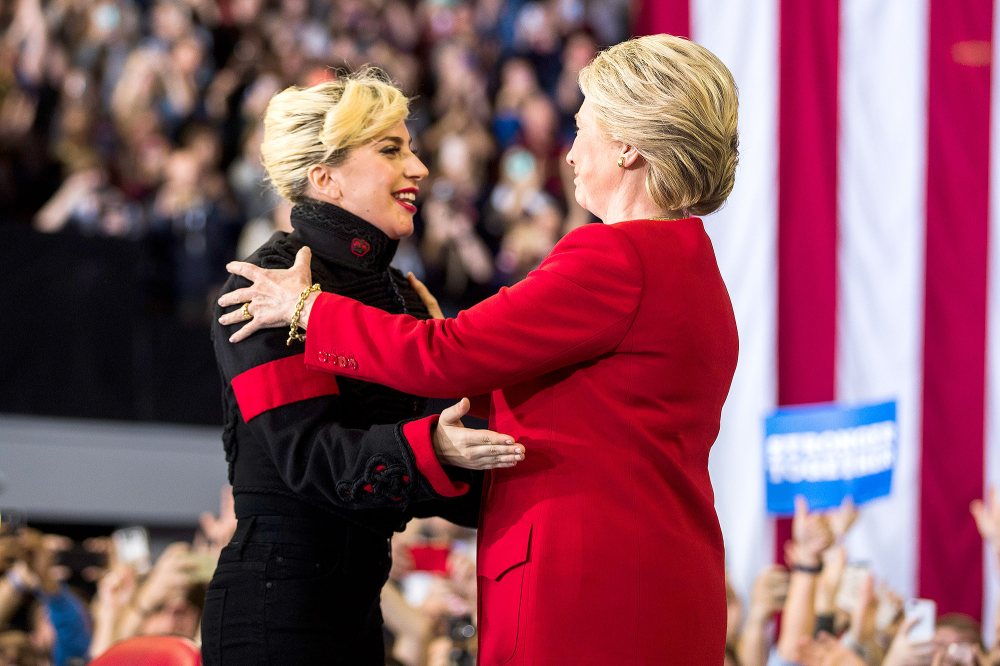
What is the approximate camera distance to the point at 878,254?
5.89 m

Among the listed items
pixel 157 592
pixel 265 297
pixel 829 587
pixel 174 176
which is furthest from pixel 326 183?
pixel 174 176

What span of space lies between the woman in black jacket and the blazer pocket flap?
0.10 meters

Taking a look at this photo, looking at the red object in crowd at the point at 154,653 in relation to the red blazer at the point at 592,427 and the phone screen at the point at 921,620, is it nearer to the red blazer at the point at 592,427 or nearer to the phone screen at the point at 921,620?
the red blazer at the point at 592,427

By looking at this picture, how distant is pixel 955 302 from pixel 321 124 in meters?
4.31

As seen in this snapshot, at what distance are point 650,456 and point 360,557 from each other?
0.52 metres

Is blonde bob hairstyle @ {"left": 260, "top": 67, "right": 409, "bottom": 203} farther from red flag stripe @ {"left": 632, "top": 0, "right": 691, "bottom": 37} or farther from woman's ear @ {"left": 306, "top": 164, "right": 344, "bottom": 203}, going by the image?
red flag stripe @ {"left": 632, "top": 0, "right": 691, "bottom": 37}

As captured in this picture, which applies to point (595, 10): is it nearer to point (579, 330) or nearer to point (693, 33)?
point (693, 33)

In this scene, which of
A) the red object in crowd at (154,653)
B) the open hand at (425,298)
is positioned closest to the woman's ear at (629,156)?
the open hand at (425,298)

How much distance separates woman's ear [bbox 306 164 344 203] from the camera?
2.14m

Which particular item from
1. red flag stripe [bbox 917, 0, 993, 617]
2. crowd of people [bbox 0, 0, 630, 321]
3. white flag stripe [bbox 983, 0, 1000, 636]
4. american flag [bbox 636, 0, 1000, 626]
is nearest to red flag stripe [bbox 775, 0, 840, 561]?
american flag [bbox 636, 0, 1000, 626]

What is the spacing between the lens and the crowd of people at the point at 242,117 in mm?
6105

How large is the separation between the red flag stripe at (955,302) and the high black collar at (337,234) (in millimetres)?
4191

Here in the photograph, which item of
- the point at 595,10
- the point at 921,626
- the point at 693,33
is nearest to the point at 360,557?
the point at 921,626

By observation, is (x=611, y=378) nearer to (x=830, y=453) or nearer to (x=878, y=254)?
(x=830, y=453)
